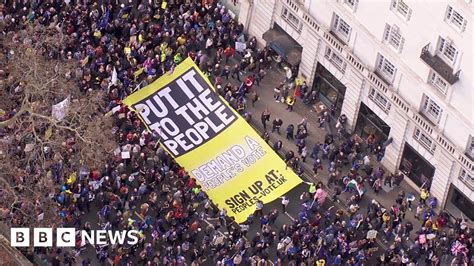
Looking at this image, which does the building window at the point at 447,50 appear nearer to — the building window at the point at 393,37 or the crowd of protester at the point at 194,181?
the building window at the point at 393,37

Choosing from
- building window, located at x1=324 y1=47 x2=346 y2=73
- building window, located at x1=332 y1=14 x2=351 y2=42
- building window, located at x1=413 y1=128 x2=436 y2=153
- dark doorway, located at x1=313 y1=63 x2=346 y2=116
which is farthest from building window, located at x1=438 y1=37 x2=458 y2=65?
dark doorway, located at x1=313 y1=63 x2=346 y2=116

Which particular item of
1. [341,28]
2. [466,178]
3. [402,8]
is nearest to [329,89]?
[341,28]

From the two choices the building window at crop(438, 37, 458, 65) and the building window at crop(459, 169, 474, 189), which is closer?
the building window at crop(438, 37, 458, 65)

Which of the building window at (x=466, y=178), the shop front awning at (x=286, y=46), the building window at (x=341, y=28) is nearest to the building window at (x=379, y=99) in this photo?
the building window at (x=341, y=28)

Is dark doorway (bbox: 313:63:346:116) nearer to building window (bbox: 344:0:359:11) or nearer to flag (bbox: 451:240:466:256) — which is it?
building window (bbox: 344:0:359:11)

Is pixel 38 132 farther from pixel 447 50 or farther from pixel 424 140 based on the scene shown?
pixel 447 50

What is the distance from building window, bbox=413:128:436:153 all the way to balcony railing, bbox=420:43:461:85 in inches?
246

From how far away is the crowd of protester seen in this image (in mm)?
129875

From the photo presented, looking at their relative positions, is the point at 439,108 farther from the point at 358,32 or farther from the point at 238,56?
the point at 238,56

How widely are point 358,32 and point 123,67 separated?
17852mm

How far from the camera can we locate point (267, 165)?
135375 mm

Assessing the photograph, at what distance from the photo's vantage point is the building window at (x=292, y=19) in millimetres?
139875

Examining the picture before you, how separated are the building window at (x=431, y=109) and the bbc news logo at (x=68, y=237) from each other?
21829mm

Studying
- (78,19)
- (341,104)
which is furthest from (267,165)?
(78,19)
